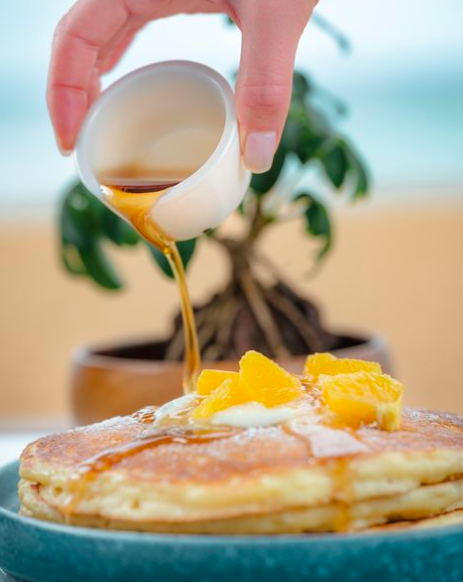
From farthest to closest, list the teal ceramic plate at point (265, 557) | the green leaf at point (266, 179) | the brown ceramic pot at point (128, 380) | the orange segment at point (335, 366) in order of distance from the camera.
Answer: the green leaf at point (266, 179)
the brown ceramic pot at point (128, 380)
the orange segment at point (335, 366)
the teal ceramic plate at point (265, 557)

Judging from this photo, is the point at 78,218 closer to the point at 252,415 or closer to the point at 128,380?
the point at 128,380

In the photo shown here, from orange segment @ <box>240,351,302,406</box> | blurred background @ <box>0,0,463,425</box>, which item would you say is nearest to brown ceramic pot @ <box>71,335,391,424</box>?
orange segment @ <box>240,351,302,406</box>

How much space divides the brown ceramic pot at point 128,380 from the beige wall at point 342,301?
2393mm

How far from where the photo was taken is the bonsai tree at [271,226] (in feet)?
6.88

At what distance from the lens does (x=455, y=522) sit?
898 millimetres

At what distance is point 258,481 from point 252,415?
15 centimetres

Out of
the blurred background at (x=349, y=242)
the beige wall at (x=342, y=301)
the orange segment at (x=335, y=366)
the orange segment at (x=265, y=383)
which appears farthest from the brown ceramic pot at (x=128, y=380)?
the beige wall at (x=342, y=301)

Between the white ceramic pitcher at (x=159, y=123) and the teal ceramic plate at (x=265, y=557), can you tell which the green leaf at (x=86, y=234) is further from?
the teal ceramic plate at (x=265, y=557)

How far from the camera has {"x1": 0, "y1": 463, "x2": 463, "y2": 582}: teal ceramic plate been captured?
0.75 m

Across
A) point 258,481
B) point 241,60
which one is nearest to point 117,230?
point 241,60

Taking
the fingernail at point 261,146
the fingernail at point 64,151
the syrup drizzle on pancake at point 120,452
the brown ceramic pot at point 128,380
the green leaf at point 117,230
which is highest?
the fingernail at point 261,146

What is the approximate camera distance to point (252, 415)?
3.25ft

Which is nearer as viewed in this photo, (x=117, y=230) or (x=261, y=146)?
(x=261, y=146)

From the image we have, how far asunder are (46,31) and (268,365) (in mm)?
4594
